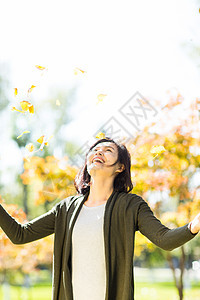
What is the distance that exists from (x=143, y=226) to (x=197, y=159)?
10.9ft

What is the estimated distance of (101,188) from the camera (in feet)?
7.25

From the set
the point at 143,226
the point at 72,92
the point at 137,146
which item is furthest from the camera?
the point at 72,92

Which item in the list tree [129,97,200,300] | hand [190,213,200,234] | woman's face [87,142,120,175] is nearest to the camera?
hand [190,213,200,234]

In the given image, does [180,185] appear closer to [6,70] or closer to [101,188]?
[101,188]

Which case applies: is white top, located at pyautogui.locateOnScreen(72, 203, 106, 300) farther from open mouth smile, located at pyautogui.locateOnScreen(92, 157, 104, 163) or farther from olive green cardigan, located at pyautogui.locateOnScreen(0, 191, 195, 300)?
open mouth smile, located at pyautogui.locateOnScreen(92, 157, 104, 163)

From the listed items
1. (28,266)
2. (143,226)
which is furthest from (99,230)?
(28,266)

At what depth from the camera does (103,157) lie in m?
2.22

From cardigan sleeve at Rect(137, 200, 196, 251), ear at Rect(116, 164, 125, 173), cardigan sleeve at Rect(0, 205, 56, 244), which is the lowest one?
cardigan sleeve at Rect(137, 200, 196, 251)

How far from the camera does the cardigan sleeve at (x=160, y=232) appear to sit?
5.91ft

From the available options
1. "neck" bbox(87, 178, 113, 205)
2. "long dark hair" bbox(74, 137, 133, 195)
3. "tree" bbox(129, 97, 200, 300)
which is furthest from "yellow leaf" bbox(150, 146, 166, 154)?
"tree" bbox(129, 97, 200, 300)

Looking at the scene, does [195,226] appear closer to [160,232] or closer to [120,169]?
[160,232]

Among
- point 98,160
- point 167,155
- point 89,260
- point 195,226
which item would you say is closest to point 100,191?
point 98,160

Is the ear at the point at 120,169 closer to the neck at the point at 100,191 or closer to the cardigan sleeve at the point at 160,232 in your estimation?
the neck at the point at 100,191

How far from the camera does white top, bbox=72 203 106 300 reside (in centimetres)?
199
